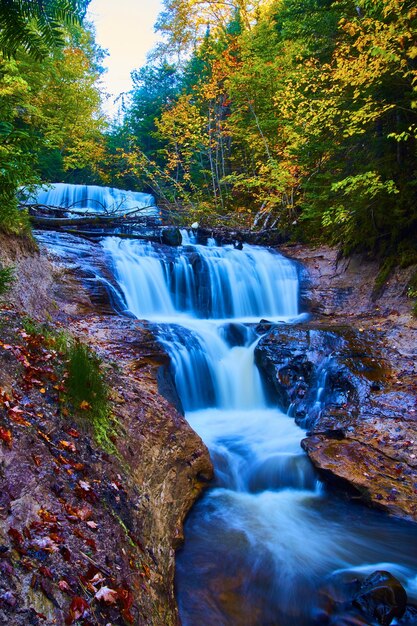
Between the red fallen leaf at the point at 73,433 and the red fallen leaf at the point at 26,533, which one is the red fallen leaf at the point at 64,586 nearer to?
the red fallen leaf at the point at 26,533

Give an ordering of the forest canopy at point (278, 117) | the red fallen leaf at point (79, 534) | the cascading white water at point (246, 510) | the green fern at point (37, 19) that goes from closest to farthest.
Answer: the green fern at point (37, 19)
the red fallen leaf at point (79, 534)
the cascading white water at point (246, 510)
the forest canopy at point (278, 117)

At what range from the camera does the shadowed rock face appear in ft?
15.8

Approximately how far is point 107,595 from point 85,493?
730 millimetres

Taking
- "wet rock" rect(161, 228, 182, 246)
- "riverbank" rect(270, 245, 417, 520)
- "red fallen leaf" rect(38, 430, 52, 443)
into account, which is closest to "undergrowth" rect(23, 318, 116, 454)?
"red fallen leaf" rect(38, 430, 52, 443)

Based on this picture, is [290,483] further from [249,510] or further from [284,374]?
[284,374]

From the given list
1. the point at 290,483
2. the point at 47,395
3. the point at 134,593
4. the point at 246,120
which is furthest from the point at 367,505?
the point at 246,120

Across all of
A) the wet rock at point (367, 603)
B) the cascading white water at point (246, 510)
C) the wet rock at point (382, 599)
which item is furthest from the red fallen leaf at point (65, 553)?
the wet rock at point (382, 599)

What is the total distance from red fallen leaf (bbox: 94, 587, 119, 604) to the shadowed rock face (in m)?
3.67

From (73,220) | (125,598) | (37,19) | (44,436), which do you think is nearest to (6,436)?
(44,436)

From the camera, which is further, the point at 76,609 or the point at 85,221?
A: the point at 85,221

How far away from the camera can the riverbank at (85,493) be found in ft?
5.96

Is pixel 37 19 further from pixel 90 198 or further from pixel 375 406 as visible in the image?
pixel 90 198

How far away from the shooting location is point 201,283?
10875 mm

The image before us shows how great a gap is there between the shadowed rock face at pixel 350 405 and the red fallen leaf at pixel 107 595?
3667 mm
